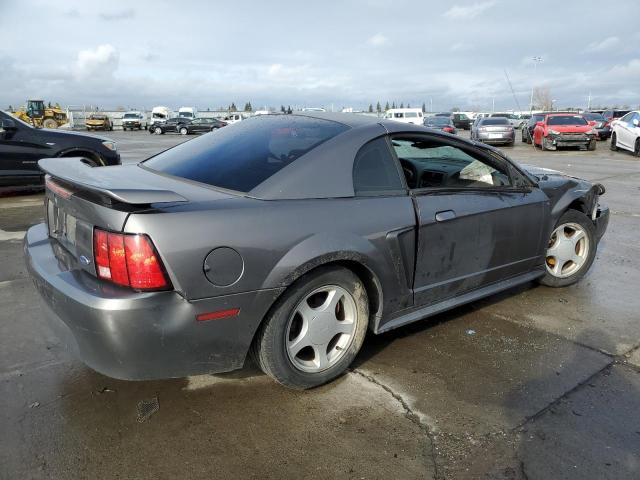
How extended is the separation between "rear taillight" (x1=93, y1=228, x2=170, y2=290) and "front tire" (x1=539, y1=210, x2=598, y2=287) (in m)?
3.30

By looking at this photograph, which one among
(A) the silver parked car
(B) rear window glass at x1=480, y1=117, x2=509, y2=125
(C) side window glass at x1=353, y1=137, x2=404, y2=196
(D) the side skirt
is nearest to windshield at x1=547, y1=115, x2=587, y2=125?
(A) the silver parked car

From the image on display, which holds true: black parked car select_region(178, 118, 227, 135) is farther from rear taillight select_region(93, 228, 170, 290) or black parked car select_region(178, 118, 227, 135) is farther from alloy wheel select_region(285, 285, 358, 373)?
rear taillight select_region(93, 228, 170, 290)

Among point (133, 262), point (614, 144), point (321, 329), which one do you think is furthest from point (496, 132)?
point (133, 262)

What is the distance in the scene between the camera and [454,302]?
11.2ft

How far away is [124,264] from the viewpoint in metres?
2.23

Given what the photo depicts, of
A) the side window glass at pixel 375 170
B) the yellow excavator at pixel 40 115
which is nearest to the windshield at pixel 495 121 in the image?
the side window glass at pixel 375 170

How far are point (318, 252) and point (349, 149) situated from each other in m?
0.70

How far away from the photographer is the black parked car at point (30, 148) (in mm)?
8359

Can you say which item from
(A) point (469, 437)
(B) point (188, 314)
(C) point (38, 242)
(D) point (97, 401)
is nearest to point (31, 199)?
(C) point (38, 242)

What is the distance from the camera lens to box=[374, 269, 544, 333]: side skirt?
122 inches

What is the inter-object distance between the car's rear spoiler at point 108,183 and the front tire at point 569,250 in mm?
3293

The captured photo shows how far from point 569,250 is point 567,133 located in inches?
708

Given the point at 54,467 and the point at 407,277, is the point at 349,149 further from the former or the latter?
the point at 54,467

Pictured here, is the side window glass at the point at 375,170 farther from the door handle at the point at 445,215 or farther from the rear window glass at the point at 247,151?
the door handle at the point at 445,215
